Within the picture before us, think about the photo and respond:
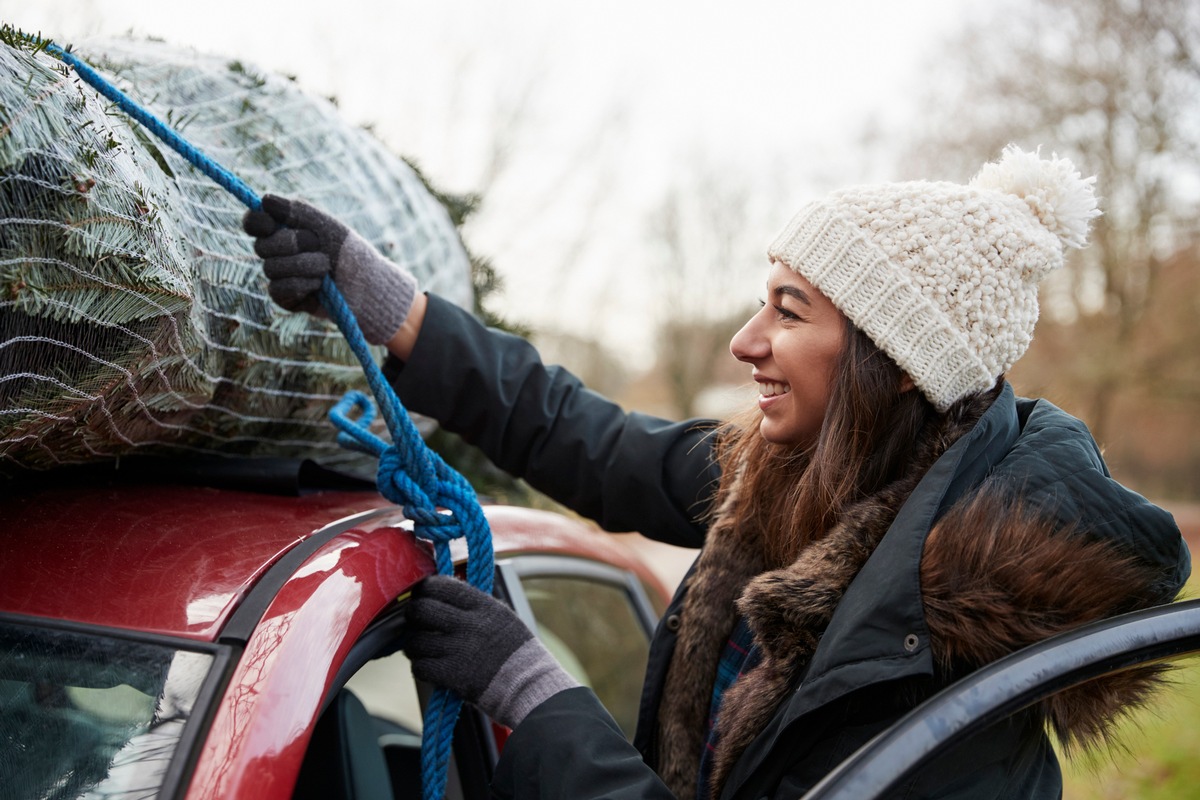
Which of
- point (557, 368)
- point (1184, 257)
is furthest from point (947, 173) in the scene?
point (557, 368)

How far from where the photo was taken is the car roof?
3.77ft

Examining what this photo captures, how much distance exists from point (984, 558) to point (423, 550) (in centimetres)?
87

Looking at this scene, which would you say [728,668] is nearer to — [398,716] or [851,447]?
[851,447]

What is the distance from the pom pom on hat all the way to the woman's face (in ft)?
1.33

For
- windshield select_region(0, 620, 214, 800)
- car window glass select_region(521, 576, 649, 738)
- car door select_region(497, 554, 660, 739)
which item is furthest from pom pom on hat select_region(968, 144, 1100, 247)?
car window glass select_region(521, 576, 649, 738)

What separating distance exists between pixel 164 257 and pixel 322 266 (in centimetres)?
37

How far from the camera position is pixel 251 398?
5.25 feet

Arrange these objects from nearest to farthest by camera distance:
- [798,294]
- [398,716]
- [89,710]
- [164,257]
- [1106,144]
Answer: [89,710], [164,257], [798,294], [398,716], [1106,144]

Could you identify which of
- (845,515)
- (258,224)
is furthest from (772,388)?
(258,224)

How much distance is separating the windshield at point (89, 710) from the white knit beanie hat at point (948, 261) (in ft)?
3.81

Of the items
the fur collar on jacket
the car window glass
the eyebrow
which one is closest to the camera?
the fur collar on jacket

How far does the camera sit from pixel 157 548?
127cm

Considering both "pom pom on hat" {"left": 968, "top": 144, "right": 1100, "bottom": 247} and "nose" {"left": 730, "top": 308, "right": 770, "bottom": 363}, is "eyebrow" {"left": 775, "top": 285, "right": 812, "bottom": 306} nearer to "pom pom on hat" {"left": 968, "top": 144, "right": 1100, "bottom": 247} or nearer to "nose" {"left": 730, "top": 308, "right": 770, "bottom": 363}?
"nose" {"left": 730, "top": 308, "right": 770, "bottom": 363}

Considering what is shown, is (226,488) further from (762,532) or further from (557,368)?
(762,532)
